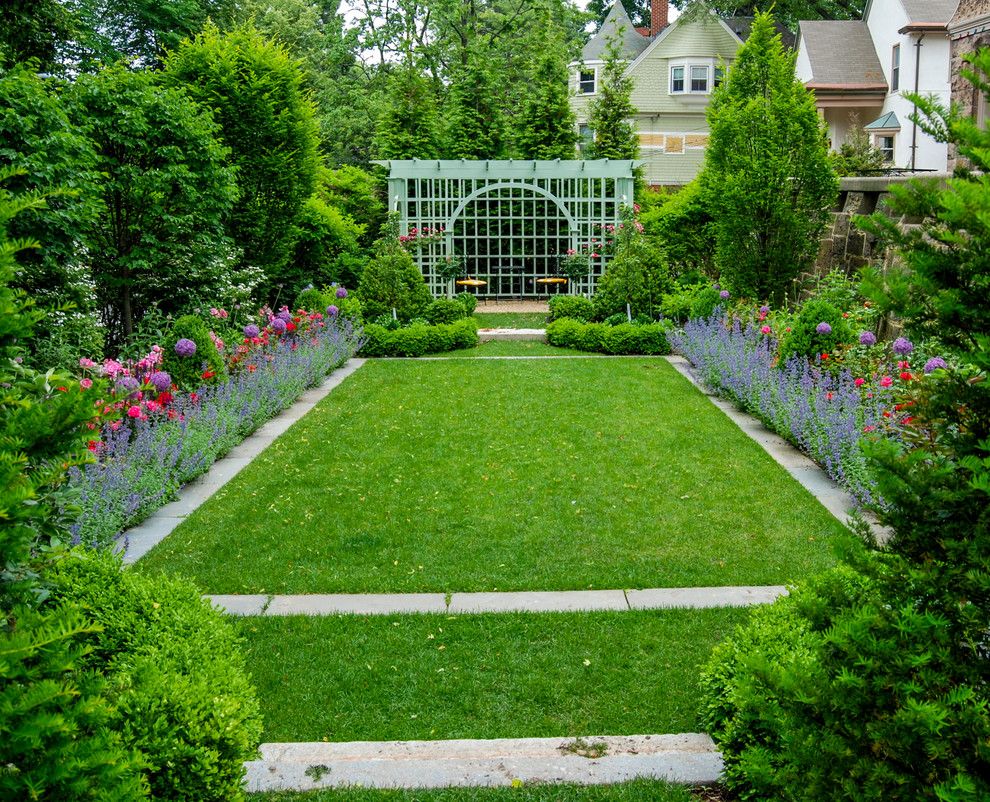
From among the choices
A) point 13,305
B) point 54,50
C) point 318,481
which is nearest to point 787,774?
point 13,305

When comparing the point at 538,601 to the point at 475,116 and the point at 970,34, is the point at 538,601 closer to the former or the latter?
the point at 970,34

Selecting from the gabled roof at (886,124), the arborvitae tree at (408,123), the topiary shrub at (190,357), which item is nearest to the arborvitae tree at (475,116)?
the arborvitae tree at (408,123)

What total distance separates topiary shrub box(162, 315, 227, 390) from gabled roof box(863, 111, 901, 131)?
22717 millimetres

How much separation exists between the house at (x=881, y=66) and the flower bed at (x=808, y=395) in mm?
17291

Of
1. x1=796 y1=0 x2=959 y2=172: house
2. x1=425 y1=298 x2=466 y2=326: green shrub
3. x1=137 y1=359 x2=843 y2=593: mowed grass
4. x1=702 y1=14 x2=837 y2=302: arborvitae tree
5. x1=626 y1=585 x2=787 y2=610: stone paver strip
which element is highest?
x1=796 y1=0 x2=959 y2=172: house

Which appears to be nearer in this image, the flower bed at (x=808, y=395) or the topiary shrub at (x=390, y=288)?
the flower bed at (x=808, y=395)

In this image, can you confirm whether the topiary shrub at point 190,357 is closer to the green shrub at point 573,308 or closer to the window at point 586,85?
the green shrub at point 573,308

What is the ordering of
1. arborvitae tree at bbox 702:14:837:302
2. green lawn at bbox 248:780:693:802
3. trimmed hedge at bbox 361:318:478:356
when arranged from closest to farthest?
green lawn at bbox 248:780:693:802 < arborvitae tree at bbox 702:14:837:302 < trimmed hedge at bbox 361:318:478:356

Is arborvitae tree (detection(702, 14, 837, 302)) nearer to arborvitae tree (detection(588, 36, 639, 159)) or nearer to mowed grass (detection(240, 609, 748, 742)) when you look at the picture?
mowed grass (detection(240, 609, 748, 742))

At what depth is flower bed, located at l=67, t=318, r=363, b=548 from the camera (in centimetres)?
547

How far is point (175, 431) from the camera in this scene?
265 inches

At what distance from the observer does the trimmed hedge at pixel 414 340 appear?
13.3 meters

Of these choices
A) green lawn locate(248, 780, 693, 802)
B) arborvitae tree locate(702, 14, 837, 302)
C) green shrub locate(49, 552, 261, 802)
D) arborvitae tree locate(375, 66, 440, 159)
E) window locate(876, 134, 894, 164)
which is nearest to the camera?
green shrub locate(49, 552, 261, 802)

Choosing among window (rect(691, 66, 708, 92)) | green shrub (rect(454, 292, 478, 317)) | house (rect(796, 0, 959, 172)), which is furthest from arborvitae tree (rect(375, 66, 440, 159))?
window (rect(691, 66, 708, 92))
